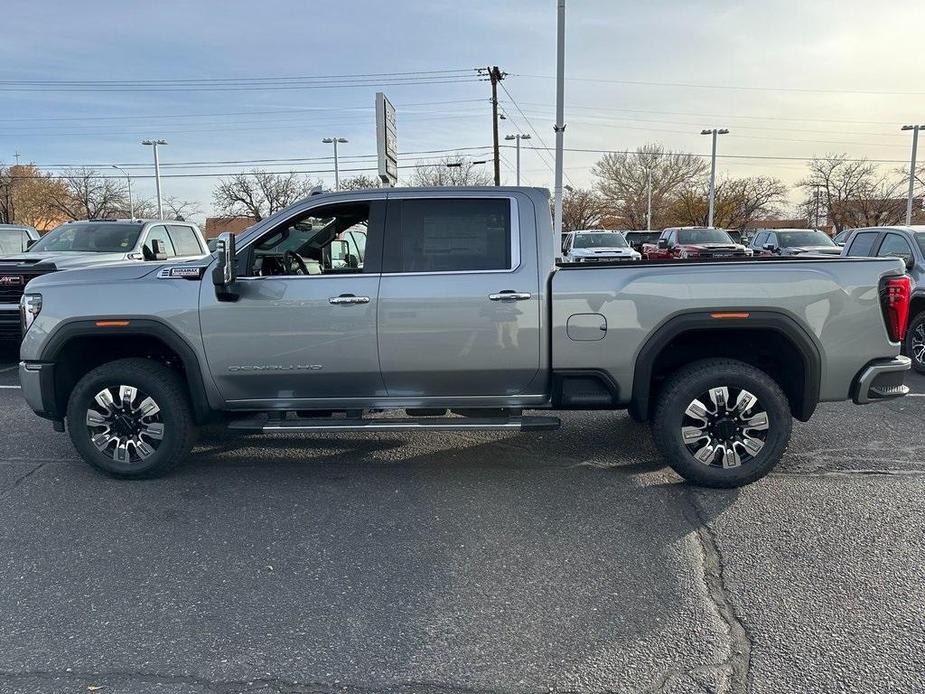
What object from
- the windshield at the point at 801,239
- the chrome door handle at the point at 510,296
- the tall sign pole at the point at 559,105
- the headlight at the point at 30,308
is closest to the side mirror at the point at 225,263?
the headlight at the point at 30,308

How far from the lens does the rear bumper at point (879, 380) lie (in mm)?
4438

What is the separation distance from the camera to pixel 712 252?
20891 mm

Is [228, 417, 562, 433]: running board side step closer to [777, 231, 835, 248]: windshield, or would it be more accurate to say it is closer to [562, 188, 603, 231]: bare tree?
[777, 231, 835, 248]: windshield

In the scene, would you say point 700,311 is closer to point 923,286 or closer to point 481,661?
point 481,661

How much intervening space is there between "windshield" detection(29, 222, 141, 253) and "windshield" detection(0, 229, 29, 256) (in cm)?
177

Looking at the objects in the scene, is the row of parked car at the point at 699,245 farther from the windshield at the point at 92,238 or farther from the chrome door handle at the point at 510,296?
the chrome door handle at the point at 510,296

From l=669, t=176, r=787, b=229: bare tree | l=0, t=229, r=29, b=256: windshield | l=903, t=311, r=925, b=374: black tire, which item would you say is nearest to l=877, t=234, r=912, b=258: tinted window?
l=903, t=311, r=925, b=374: black tire

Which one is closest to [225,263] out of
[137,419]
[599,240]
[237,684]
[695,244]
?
[137,419]

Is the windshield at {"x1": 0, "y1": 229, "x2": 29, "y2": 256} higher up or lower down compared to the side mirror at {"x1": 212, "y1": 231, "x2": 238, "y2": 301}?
higher up

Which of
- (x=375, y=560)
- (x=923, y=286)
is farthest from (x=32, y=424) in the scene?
(x=923, y=286)

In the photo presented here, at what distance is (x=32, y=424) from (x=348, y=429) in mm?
3687

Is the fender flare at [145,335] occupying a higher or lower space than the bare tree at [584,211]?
lower

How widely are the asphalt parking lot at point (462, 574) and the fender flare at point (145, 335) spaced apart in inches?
27.2

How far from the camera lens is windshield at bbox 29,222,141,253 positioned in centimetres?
1061
